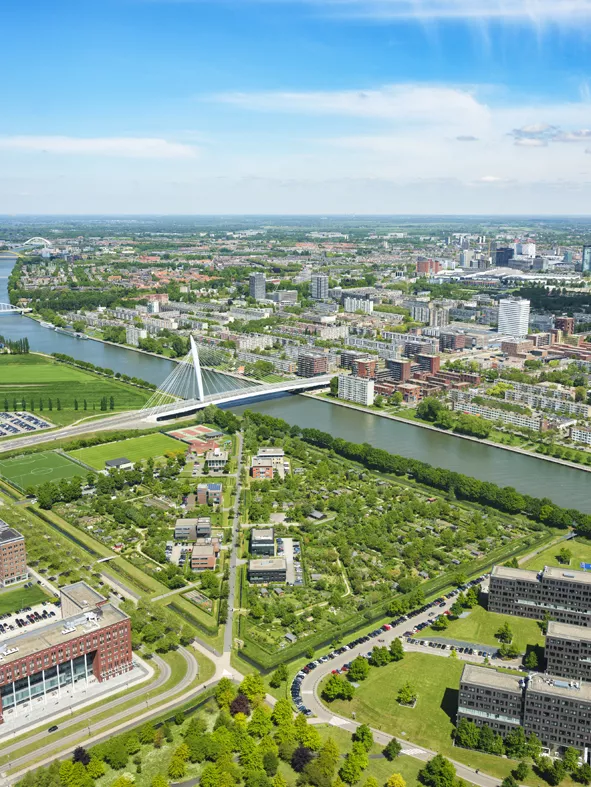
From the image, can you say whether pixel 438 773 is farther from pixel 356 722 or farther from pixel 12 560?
pixel 12 560

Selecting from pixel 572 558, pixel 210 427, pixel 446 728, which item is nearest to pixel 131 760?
pixel 446 728

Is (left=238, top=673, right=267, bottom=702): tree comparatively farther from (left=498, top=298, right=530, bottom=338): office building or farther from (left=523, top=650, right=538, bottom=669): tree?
(left=498, top=298, right=530, bottom=338): office building

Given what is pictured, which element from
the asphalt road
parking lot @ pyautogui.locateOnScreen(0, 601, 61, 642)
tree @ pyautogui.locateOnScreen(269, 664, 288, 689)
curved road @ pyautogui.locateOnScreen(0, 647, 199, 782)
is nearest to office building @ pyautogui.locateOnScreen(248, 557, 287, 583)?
the asphalt road

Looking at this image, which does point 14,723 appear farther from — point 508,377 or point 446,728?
point 508,377

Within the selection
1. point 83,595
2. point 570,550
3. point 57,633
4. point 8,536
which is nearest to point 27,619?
point 83,595

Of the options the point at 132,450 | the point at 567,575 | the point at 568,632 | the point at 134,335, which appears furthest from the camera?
the point at 134,335

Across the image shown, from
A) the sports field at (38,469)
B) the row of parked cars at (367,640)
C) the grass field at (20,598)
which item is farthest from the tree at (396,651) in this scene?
the sports field at (38,469)
